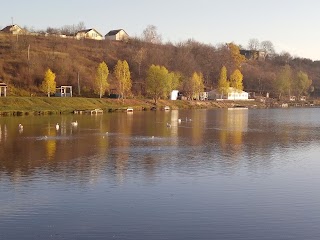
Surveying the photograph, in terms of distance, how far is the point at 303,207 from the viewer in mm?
18812

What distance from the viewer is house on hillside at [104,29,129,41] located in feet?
569

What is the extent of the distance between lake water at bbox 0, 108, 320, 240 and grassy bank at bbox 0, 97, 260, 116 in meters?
33.4

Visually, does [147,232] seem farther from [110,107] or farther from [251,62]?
[251,62]

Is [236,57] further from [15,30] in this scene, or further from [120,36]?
[15,30]

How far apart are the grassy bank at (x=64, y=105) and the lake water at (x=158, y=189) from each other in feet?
109

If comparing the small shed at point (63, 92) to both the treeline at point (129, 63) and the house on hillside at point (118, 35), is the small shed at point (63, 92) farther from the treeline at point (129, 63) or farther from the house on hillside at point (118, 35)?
the house on hillside at point (118, 35)

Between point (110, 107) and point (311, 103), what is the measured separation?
272ft

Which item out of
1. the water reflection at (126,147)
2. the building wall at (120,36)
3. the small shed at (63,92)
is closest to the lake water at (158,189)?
the water reflection at (126,147)

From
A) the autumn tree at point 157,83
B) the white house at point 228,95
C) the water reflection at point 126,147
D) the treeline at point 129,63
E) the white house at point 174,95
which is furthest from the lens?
the white house at point 228,95

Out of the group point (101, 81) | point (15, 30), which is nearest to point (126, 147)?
point (101, 81)

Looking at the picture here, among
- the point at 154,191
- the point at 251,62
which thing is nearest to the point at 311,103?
the point at 251,62

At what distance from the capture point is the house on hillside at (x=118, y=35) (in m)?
173

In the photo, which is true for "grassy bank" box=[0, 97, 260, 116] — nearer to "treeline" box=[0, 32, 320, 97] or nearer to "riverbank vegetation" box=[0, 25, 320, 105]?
"riverbank vegetation" box=[0, 25, 320, 105]

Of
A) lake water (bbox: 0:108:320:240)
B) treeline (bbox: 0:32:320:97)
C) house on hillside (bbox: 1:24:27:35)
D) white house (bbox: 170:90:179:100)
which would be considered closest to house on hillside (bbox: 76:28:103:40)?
treeline (bbox: 0:32:320:97)
